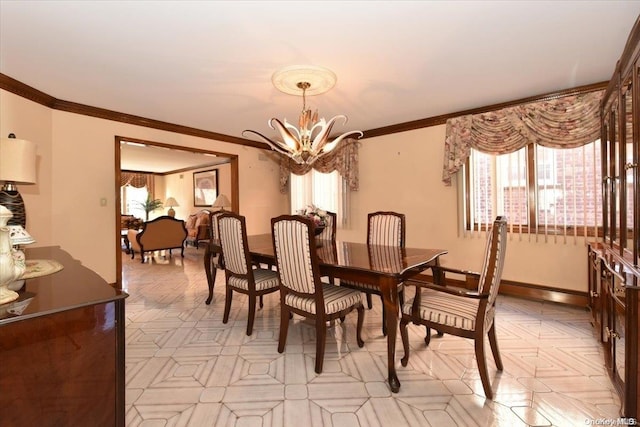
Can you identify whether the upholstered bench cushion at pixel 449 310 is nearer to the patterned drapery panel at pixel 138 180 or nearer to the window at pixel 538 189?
the window at pixel 538 189

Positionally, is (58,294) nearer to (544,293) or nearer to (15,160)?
(15,160)

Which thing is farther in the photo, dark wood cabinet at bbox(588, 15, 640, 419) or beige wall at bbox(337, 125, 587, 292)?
beige wall at bbox(337, 125, 587, 292)

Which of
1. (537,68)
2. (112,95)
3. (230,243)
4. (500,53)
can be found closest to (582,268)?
(537,68)

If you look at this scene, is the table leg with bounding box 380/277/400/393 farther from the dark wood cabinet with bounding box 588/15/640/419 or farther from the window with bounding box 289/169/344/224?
the window with bounding box 289/169/344/224

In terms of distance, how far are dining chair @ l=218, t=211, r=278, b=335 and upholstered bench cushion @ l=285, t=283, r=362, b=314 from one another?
50 centimetres

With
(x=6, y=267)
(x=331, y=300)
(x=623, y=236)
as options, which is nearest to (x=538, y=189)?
(x=623, y=236)

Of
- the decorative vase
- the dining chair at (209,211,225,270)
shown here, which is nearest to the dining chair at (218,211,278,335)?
the dining chair at (209,211,225,270)

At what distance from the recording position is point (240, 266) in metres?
2.67

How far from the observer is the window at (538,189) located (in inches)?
121

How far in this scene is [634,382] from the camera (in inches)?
55.2

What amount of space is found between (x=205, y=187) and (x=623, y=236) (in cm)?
840

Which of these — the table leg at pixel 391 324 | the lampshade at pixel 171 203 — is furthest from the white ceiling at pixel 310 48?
the lampshade at pixel 171 203

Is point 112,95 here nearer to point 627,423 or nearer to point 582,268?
point 627,423

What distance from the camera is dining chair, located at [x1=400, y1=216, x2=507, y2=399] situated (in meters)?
1.72
